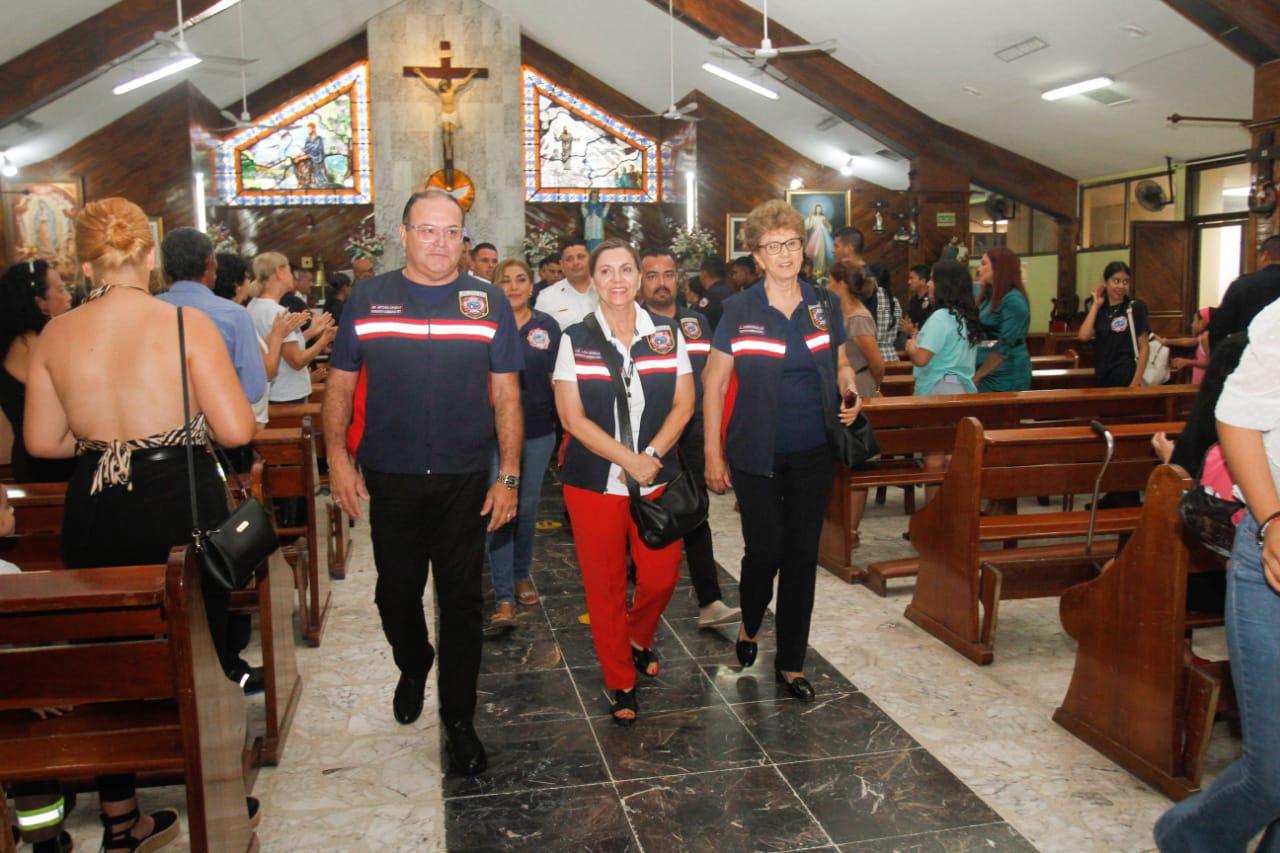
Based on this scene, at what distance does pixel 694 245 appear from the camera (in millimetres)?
14062

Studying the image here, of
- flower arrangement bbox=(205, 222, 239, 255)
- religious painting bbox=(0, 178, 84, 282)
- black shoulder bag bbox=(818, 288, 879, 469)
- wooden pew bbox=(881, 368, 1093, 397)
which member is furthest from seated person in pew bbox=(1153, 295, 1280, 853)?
flower arrangement bbox=(205, 222, 239, 255)

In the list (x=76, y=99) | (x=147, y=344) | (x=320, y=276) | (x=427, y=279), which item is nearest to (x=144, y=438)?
(x=147, y=344)

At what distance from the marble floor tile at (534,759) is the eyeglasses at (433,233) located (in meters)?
Result: 1.48

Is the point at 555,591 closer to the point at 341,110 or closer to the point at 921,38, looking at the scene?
the point at 921,38

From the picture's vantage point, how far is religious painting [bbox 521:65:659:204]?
15.3m

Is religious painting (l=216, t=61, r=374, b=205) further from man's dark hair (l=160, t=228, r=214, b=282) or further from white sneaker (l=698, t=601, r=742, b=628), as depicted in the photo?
white sneaker (l=698, t=601, r=742, b=628)

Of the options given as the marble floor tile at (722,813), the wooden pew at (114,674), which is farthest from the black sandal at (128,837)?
the marble floor tile at (722,813)

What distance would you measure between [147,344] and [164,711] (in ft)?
2.55

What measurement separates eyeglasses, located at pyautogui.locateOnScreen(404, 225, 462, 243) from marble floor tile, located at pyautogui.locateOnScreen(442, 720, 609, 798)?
1.48m

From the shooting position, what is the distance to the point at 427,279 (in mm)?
2854

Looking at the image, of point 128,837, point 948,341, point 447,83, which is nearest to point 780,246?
point 948,341

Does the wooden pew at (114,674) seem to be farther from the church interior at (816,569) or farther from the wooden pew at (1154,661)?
the wooden pew at (1154,661)

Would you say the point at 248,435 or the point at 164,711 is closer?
the point at 164,711

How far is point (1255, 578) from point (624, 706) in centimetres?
196
